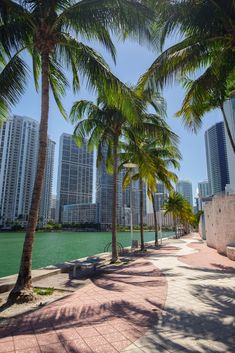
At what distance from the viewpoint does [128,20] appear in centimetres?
747

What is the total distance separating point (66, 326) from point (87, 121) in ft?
34.4

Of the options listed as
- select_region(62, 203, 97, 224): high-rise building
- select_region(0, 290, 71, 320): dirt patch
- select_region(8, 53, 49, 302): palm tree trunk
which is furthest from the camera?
select_region(62, 203, 97, 224): high-rise building

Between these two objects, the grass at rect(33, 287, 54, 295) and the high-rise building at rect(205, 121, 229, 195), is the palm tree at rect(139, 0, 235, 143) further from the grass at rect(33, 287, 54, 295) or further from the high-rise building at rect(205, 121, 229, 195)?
the high-rise building at rect(205, 121, 229, 195)

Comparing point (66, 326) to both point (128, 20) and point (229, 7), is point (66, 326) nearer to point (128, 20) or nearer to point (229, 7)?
point (128, 20)

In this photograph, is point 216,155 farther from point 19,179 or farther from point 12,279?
point 19,179

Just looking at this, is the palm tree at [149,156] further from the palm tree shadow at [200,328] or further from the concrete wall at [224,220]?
the palm tree shadow at [200,328]

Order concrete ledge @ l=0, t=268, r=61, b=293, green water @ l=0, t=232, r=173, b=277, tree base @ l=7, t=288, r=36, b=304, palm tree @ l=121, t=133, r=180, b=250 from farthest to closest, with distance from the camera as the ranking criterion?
green water @ l=0, t=232, r=173, b=277
palm tree @ l=121, t=133, r=180, b=250
concrete ledge @ l=0, t=268, r=61, b=293
tree base @ l=7, t=288, r=36, b=304

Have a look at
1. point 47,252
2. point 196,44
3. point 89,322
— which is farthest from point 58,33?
point 47,252

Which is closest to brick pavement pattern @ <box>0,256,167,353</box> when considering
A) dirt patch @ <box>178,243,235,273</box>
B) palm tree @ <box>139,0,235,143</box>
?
dirt patch @ <box>178,243,235,273</box>

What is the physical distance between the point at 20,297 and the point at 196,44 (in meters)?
8.98

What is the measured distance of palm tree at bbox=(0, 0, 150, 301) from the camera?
7.10 meters

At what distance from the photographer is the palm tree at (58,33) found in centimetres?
710

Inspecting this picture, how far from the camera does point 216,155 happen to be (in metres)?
40.2

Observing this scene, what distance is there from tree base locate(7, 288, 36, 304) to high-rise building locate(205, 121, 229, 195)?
78.1 ft
